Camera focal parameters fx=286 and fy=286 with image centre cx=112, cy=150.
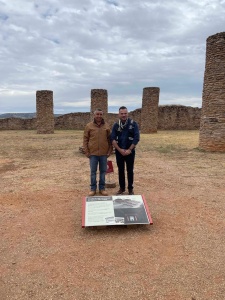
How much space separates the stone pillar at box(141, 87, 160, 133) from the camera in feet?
69.8

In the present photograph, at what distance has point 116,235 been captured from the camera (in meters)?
3.93

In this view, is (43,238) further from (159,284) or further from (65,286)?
(159,284)

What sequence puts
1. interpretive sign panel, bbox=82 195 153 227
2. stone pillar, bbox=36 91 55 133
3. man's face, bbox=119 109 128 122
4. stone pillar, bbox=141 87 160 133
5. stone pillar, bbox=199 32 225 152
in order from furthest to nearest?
stone pillar, bbox=36 91 55 133, stone pillar, bbox=141 87 160 133, stone pillar, bbox=199 32 225 152, man's face, bbox=119 109 128 122, interpretive sign panel, bbox=82 195 153 227

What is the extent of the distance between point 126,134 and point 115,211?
166 cm

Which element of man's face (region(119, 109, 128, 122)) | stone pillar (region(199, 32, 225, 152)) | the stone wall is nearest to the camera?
man's face (region(119, 109, 128, 122))

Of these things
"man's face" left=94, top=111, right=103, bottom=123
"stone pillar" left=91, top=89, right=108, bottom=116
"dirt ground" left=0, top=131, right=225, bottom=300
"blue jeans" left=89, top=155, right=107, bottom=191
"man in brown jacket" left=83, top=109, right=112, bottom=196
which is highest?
"stone pillar" left=91, top=89, right=108, bottom=116

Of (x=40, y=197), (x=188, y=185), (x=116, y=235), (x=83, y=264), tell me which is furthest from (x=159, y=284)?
(x=188, y=185)

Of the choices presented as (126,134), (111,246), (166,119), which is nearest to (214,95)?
(126,134)

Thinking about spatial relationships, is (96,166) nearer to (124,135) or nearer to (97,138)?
(97,138)

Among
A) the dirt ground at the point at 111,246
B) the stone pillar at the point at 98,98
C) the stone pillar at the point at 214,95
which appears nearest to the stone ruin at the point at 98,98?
the stone pillar at the point at 98,98

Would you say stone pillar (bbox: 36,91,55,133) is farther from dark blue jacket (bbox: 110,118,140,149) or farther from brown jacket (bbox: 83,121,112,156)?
dark blue jacket (bbox: 110,118,140,149)

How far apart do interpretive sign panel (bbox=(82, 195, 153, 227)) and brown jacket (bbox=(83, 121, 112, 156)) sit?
1.19 meters

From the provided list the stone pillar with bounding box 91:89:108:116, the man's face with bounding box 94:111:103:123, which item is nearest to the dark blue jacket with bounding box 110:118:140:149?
the man's face with bounding box 94:111:103:123

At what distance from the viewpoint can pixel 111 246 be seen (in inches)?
143
